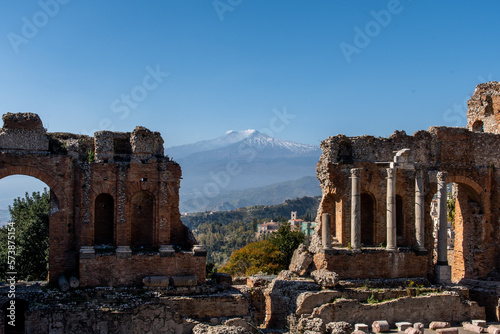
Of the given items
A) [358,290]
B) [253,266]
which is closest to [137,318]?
[358,290]

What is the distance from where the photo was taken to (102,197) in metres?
22.8

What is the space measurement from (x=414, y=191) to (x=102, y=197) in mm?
15706

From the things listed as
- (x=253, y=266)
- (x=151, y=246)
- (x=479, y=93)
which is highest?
(x=479, y=93)

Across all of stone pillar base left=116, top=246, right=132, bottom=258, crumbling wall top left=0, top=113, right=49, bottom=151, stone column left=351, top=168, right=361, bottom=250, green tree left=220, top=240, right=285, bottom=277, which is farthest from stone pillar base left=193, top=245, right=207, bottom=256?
green tree left=220, top=240, right=285, bottom=277

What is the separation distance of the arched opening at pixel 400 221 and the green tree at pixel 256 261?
13.2 m

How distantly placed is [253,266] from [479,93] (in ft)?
69.9

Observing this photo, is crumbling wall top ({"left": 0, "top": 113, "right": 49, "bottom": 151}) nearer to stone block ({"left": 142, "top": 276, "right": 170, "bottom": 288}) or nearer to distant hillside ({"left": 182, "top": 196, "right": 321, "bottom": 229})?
stone block ({"left": 142, "top": 276, "right": 170, "bottom": 288})

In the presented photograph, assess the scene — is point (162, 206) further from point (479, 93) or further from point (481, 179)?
point (479, 93)

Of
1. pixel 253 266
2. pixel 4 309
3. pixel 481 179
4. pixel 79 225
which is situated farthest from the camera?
pixel 253 266

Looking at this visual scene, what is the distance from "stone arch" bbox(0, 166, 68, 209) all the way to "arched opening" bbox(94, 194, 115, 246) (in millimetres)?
2041

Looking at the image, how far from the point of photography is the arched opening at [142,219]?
23281 mm

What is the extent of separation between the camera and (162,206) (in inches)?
869

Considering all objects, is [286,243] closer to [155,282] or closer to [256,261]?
[256,261]

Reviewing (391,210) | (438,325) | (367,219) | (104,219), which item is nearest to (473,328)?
(438,325)
